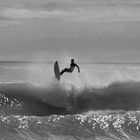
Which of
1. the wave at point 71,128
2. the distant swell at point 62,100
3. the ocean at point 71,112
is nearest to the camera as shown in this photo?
the wave at point 71,128

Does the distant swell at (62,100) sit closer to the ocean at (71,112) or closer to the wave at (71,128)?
the ocean at (71,112)

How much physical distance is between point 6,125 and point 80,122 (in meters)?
3.09

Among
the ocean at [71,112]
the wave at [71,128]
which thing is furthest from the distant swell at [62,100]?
the wave at [71,128]

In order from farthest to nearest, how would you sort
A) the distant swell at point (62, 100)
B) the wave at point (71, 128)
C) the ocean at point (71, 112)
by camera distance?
the distant swell at point (62, 100), the ocean at point (71, 112), the wave at point (71, 128)

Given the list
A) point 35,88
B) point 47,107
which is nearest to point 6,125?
point 47,107

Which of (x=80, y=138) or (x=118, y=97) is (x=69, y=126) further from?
(x=118, y=97)

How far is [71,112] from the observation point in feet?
68.4

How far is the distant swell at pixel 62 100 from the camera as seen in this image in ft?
67.8

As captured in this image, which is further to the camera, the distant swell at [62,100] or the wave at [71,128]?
the distant swell at [62,100]

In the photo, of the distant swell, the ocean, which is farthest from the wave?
the distant swell

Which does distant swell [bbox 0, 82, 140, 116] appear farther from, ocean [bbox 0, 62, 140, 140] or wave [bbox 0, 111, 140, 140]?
wave [bbox 0, 111, 140, 140]

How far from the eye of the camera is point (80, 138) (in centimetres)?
1458

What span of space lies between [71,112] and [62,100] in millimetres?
2308

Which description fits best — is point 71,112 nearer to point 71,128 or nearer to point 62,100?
point 62,100
